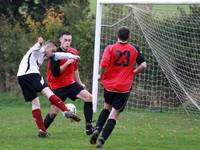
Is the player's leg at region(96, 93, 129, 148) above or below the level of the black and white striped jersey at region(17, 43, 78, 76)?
below

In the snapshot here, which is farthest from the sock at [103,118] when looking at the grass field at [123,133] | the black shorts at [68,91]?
the black shorts at [68,91]

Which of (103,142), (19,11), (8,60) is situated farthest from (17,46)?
(103,142)

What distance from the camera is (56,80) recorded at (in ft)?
39.9

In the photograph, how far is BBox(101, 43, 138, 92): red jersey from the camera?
10.6m

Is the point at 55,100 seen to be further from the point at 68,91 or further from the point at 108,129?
the point at 108,129

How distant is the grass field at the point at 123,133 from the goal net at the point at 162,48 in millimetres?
532

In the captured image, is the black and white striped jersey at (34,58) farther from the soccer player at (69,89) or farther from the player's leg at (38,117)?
the player's leg at (38,117)

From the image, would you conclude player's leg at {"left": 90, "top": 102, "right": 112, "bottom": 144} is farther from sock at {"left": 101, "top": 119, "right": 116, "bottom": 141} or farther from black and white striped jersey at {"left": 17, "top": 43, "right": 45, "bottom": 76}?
black and white striped jersey at {"left": 17, "top": 43, "right": 45, "bottom": 76}

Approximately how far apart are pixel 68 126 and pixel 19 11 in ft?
36.7

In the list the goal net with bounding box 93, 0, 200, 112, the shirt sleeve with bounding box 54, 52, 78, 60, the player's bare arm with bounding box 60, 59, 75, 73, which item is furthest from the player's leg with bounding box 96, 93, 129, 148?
the goal net with bounding box 93, 0, 200, 112

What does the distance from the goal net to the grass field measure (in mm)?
532

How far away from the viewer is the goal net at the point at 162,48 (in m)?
16.2

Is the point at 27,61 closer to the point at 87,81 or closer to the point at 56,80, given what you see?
the point at 56,80

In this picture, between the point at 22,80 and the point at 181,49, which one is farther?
the point at 181,49
